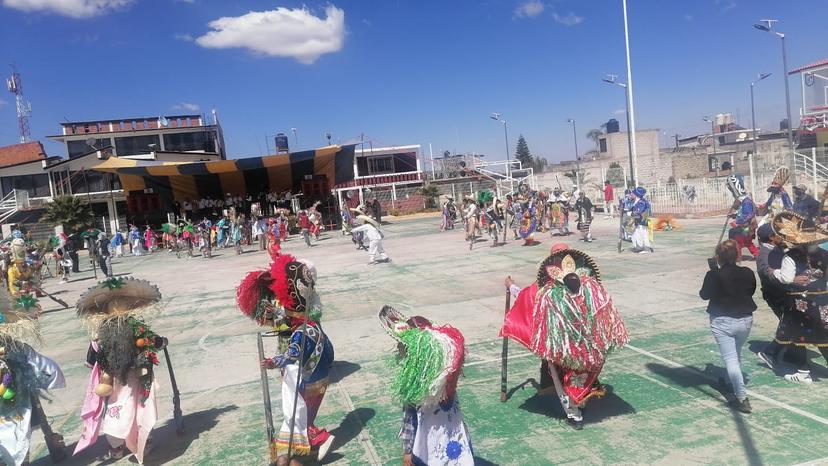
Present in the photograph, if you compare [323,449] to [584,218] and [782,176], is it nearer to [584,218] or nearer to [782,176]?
[782,176]

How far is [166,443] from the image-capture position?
5.09 meters

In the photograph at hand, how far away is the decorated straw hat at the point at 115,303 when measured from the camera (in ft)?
15.3

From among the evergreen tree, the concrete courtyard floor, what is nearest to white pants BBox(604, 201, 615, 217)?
the concrete courtyard floor

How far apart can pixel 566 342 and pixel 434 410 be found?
1283 millimetres

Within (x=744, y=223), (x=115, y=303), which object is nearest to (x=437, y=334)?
(x=115, y=303)

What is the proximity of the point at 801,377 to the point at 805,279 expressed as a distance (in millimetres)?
966

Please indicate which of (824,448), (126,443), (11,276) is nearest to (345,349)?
(126,443)

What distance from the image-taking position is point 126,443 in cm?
465

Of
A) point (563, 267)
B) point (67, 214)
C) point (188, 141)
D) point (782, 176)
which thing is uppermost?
point (188, 141)

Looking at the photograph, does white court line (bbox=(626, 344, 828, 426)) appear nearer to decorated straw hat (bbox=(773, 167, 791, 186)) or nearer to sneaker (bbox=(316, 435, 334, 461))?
sneaker (bbox=(316, 435, 334, 461))

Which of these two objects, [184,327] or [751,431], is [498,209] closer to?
[184,327]

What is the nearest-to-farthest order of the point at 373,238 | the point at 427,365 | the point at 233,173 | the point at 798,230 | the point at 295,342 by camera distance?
the point at 427,365 < the point at 295,342 < the point at 798,230 < the point at 373,238 < the point at 233,173

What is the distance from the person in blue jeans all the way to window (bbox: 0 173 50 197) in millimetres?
44917

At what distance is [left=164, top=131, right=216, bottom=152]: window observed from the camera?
4397cm
